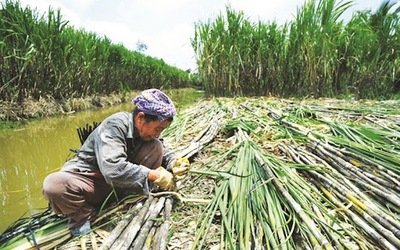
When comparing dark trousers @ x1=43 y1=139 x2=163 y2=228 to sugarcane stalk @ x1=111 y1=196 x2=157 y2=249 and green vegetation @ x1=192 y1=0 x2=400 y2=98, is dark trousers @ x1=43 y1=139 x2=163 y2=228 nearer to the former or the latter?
sugarcane stalk @ x1=111 y1=196 x2=157 y2=249

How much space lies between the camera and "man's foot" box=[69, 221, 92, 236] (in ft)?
4.20

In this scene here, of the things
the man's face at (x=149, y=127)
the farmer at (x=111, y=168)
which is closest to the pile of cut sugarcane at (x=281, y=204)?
the farmer at (x=111, y=168)

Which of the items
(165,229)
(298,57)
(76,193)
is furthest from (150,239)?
(298,57)

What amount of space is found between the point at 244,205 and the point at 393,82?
6.62 metres

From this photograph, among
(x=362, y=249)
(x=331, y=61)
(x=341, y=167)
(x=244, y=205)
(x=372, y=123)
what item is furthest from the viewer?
(x=331, y=61)

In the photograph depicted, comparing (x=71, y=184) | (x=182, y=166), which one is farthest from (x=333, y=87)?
(x=71, y=184)

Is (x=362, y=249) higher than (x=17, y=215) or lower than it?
higher

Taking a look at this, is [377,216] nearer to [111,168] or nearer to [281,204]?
[281,204]

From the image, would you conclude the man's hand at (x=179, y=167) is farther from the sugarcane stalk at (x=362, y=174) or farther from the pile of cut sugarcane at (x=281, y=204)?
the sugarcane stalk at (x=362, y=174)

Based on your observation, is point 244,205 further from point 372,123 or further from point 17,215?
point 372,123

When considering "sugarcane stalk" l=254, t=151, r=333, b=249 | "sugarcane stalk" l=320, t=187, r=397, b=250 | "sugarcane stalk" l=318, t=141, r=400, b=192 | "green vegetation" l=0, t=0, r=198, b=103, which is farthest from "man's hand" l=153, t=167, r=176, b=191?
"green vegetation" l=0, t=0, r=198, b=103

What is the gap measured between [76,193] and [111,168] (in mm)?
244

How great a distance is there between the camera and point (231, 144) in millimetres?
2316

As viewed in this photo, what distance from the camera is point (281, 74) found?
233 inches
